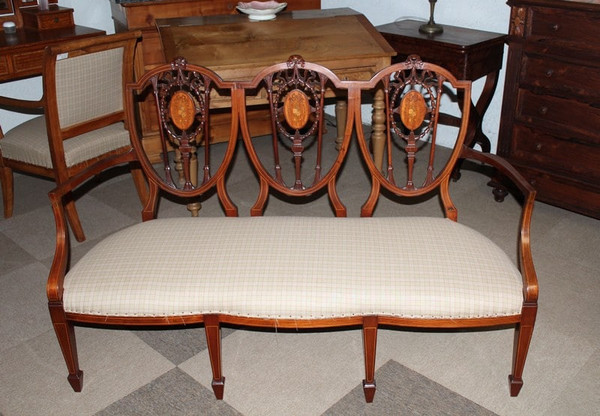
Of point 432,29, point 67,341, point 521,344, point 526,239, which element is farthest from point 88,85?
point 521,344

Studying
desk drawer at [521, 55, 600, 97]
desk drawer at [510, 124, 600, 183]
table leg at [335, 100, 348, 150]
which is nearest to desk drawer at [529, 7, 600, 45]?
desk drawer at [521, 55, 600, 97]

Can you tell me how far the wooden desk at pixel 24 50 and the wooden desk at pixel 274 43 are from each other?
0.80 metres

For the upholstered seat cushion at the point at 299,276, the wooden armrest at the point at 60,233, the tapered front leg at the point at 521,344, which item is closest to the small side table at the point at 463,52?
the upholstered seat cushion at the point at 299,276

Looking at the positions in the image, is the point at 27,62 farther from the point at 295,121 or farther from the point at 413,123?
the point at 413,123

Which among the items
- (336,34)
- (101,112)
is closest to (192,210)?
(101,112)

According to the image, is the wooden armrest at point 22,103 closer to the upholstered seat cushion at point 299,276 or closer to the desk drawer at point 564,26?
the upholstered seat cushion at point 299,276

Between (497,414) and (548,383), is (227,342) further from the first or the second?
(548,383)

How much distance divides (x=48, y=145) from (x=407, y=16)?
2557 millimetres

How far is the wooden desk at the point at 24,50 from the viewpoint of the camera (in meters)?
3.83

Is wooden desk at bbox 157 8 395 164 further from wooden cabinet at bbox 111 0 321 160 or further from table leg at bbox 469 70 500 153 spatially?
table leg at bbox 469 70 500 153

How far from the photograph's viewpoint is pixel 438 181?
2.61 metres

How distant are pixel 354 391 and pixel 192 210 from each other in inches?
58.4

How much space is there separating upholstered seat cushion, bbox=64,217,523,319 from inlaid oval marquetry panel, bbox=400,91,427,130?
0.44 m

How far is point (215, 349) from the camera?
2.29 metres
